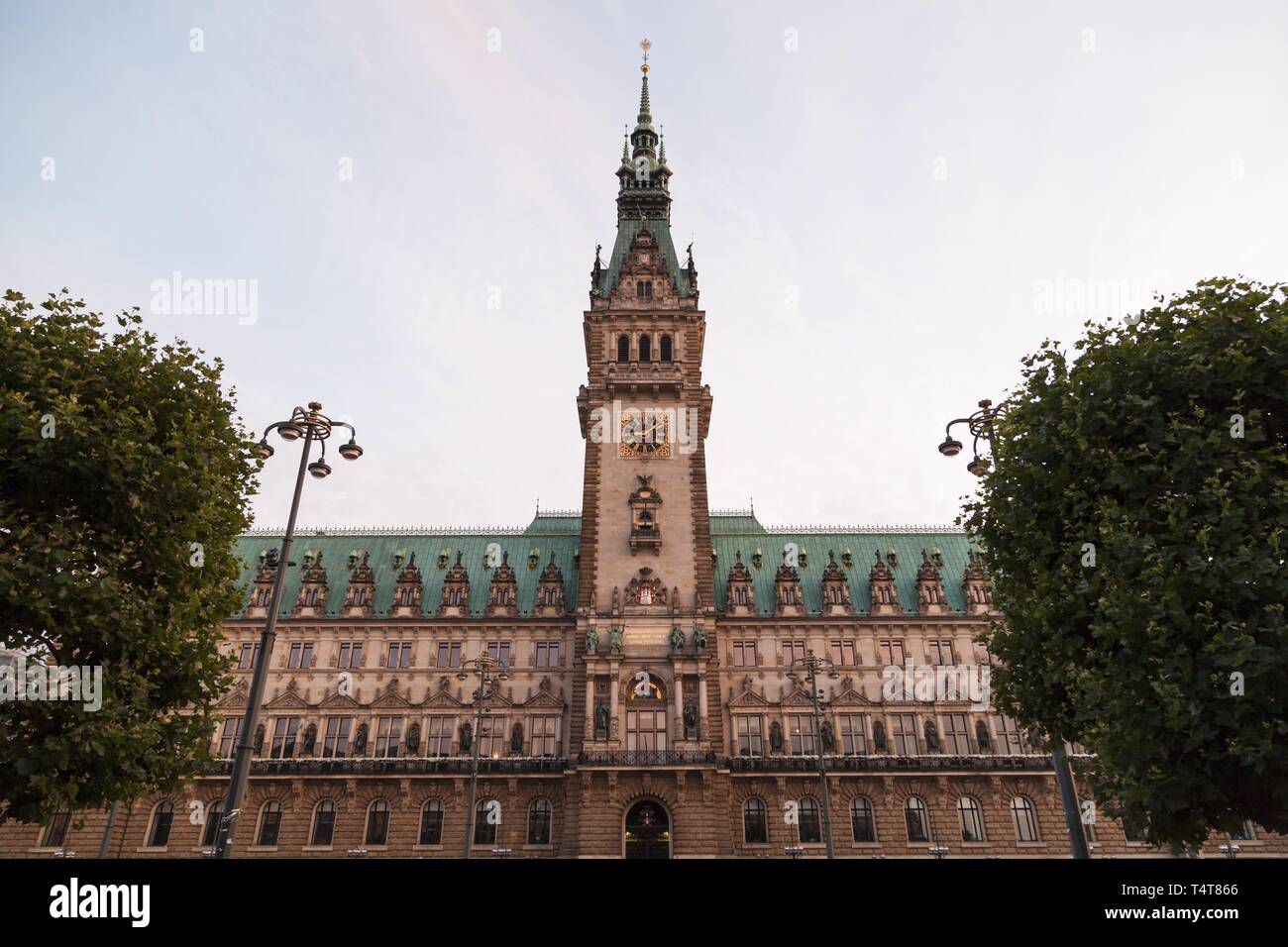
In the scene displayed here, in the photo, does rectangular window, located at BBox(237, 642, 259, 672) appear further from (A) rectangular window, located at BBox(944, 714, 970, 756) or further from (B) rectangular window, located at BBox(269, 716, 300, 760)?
(A) rectangular window, located at BBox(944, 714, 970, 756)

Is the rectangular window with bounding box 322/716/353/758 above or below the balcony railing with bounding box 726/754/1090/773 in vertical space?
above

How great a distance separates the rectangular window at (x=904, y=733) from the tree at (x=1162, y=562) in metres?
35.5

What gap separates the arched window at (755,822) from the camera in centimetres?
5316

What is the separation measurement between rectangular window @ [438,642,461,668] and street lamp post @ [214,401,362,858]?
119 feet

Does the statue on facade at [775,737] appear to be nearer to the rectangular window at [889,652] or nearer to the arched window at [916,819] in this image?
the arched window at [916,819]

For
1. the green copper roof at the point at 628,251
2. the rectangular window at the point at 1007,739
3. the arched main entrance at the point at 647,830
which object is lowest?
the arched main entrance at the point at 647,830

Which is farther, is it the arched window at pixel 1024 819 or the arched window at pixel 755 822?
the arched window at pixel 1024 819

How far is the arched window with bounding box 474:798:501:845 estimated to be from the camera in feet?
174

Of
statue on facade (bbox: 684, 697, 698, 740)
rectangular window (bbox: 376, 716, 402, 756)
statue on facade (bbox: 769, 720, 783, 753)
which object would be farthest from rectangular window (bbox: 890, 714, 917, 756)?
rectangular window (bbox: 376, 716, 402, 756)

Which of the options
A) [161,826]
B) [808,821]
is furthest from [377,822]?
[808,821]

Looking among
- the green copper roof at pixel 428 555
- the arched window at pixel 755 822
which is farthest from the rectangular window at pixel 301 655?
the arched window at pixel 755 822
